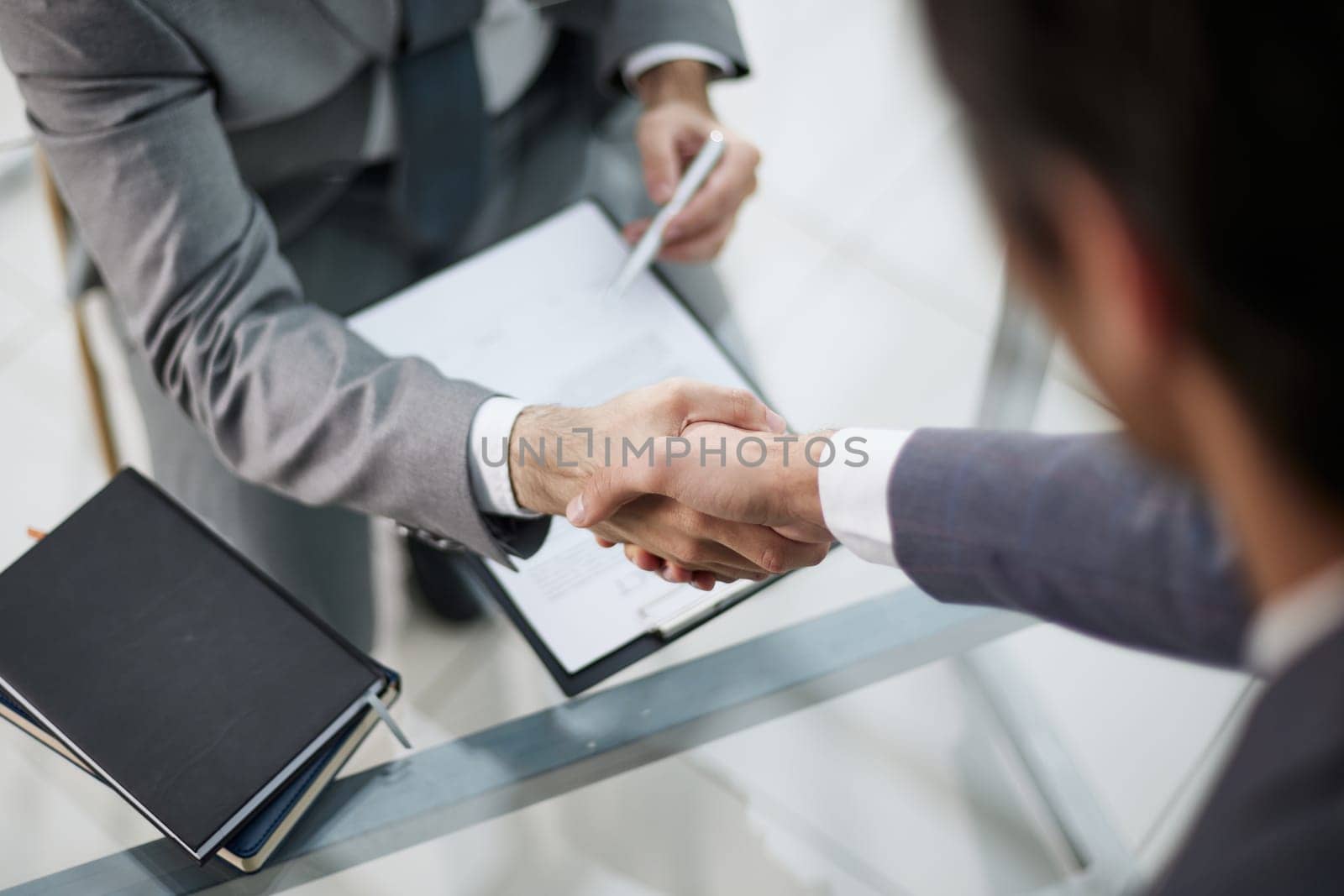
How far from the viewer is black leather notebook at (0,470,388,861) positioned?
21.6 inches

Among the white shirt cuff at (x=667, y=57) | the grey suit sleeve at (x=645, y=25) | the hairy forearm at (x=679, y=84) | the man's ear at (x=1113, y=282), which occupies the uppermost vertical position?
the man's ear at (x=1113, y=282)

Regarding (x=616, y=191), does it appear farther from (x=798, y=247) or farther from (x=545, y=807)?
(x=545, y=807)

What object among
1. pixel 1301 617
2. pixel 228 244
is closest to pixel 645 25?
pixel 228 244

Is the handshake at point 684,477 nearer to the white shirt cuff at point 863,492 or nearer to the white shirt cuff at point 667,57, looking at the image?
the white shirt cuff at point 863,492

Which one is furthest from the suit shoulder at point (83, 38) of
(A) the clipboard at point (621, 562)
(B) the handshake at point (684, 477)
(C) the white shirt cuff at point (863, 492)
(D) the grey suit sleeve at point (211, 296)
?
(C) the white shirt cuff at point (863, 492)

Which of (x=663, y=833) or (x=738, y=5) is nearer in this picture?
(x=663, y=833)

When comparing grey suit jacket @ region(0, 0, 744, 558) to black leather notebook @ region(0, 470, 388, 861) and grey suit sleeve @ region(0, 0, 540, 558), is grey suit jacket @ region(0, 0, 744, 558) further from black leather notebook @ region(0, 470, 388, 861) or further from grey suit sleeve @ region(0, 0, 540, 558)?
black leather notebook @ region(0, 470, 388, 861)

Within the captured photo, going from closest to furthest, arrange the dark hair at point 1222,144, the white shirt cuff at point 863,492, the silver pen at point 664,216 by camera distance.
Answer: the dark hair at point 1222,144, the white shirt cuff at point 863,492, the silver pen at point 664,216

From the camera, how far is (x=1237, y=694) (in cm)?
96

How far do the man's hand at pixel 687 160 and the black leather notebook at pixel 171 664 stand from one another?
0.42 metres

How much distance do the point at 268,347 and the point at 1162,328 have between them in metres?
0.59

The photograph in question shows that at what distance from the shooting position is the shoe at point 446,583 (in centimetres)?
77

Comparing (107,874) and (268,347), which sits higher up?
(268,347)

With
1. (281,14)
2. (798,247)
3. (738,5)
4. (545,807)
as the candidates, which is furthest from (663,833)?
(738,5)
